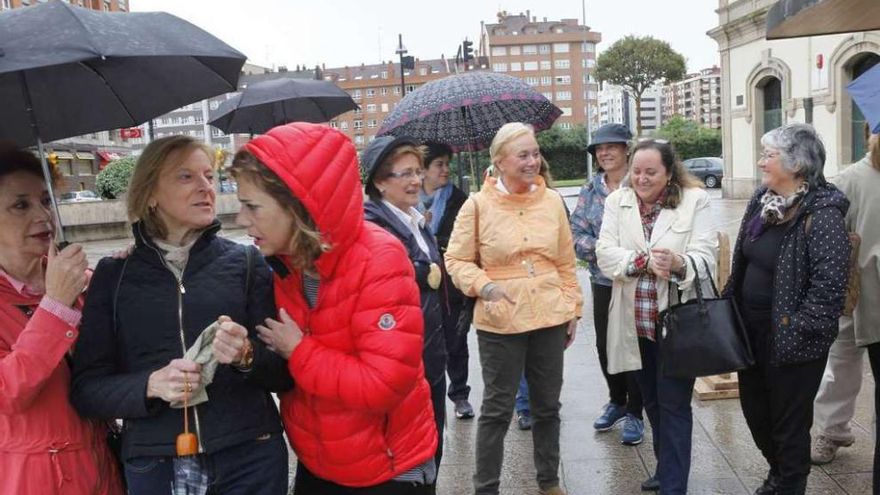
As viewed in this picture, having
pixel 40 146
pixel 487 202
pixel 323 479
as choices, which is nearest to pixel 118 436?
pixel 323 479

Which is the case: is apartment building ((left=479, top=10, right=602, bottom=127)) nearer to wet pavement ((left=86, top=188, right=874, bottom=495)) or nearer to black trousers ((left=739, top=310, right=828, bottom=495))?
wet pavement ((left=86, top=188, right=874, bottom=495))

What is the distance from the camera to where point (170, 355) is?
212 cm

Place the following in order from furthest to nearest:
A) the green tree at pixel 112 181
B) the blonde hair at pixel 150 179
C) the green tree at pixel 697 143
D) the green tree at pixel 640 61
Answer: the green tree at pixel 640 61 < the green tree at pixel 697 143 < the green tree at pixel 112 181 < the blonde hair at pixel 150 179

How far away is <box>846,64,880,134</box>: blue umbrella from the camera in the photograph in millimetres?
3164

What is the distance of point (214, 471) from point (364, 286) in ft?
2.33

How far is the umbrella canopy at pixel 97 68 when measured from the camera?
6.42ft

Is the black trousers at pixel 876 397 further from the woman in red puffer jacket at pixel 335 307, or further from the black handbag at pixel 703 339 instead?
the woman in red puffer jacket at pixel 335 307

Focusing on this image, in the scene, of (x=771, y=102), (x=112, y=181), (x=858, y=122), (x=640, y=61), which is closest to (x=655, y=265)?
(x=858, y=122)

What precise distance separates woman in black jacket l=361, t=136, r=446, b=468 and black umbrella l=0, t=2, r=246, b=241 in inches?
33.1

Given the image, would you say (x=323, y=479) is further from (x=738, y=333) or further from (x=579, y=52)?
(x=579, y=52)

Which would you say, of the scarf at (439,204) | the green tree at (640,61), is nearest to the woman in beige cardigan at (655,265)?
the scarf at (439,204)

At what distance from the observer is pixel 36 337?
2.04 metres

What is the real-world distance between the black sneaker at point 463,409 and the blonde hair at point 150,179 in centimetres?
364

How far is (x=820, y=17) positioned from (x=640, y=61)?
2334 inches
